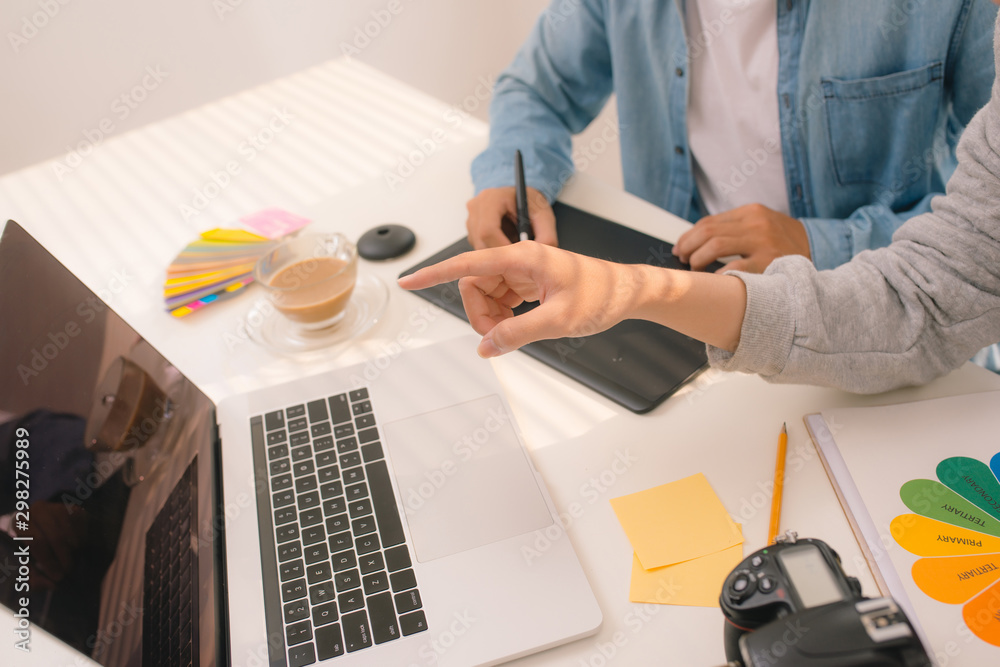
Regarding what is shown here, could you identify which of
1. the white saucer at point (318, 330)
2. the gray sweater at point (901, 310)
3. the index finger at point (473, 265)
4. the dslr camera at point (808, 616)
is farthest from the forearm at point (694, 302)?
the white saucer at point (318, 330)

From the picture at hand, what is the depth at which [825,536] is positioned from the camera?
555 mm

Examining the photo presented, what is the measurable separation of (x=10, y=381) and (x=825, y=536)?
615mm

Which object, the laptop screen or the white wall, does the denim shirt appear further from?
the white wall

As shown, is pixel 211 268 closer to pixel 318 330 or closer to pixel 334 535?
pixel 318 330

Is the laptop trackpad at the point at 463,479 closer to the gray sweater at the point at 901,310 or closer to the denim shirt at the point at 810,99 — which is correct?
the gray sweater at the point at 901,310

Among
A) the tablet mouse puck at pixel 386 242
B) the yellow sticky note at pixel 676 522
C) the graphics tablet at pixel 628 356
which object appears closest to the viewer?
the yellow sticky note at pixel 676 522

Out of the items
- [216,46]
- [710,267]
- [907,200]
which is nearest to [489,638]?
[710,267]

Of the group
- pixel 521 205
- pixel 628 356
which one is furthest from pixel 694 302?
pixel 521 205

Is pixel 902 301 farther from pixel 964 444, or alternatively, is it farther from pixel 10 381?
pixel 10 381

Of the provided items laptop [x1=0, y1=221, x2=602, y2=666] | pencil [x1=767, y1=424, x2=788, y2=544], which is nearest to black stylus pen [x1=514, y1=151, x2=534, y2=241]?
laptop [x1=0, y1=221, x2=602, y2=666]

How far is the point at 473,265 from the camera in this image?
23.4 inches

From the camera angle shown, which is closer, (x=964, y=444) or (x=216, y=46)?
(x=964, y=444)

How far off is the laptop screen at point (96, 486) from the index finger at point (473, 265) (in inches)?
10.2

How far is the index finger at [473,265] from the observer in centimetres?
59
